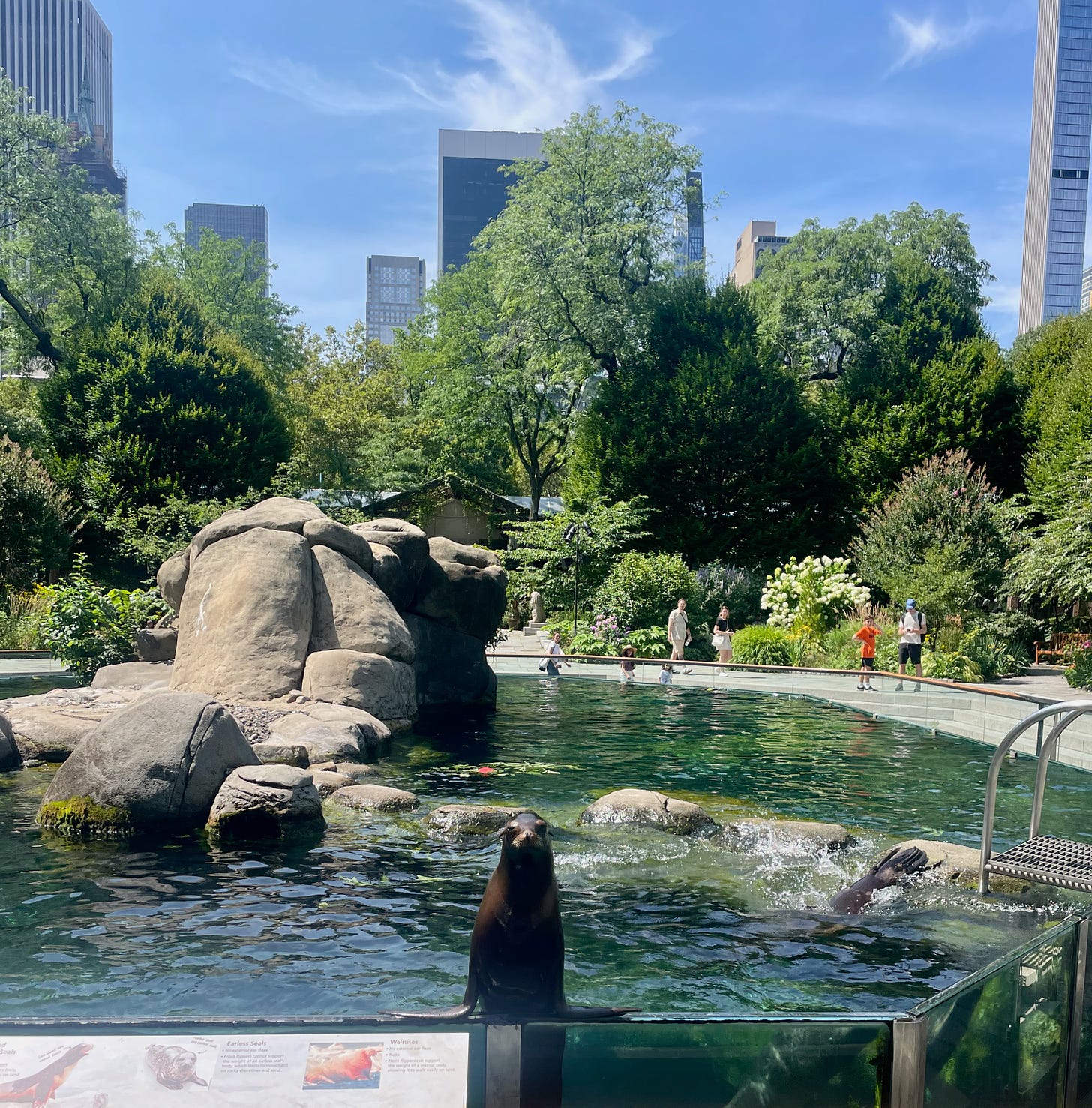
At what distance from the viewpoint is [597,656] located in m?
24.4

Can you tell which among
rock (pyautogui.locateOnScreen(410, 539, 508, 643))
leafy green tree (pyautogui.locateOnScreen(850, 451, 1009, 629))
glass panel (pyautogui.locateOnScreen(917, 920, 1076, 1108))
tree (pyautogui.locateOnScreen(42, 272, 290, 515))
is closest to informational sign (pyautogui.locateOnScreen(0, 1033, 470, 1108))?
glass panel (pyautogui.locateOnScreen(917, 920, 1076, 1108))

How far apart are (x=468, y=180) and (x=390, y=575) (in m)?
193

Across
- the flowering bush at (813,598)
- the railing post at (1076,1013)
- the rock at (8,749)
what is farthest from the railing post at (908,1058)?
the flowering bush at (813,598)

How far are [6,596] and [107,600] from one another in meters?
8.74

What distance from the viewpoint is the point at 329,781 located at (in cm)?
1158

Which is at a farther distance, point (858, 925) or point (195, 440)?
point (195, 440)

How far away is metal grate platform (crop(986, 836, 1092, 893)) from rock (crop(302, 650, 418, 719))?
1028 cm

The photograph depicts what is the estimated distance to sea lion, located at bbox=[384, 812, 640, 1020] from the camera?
15.8 feet

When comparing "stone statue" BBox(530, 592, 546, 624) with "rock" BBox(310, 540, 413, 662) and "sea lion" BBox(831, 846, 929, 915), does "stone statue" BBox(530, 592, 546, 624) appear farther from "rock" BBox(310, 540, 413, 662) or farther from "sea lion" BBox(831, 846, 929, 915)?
"sea lion" BBox(831, 846, 929, 915)

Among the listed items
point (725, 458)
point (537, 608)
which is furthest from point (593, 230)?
point (537, 608)

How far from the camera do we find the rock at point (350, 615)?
16.1 meters

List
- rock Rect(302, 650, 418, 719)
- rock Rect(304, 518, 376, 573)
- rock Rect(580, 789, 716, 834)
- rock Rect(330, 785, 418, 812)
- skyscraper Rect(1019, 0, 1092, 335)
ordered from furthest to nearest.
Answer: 1. skyscraper Rect(1019, 0, 1092, 335)
2. rock Rect(304, 518, 376, 573)
3. rock Rect(302, 650, 418, 719)
4. rock Rect(330, 785, 418, 812)
5. rock Rect(580, 789, 716, 834)

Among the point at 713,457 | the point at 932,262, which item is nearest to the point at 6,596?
the point at 713,457

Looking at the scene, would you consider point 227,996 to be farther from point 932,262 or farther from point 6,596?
point 932,262
